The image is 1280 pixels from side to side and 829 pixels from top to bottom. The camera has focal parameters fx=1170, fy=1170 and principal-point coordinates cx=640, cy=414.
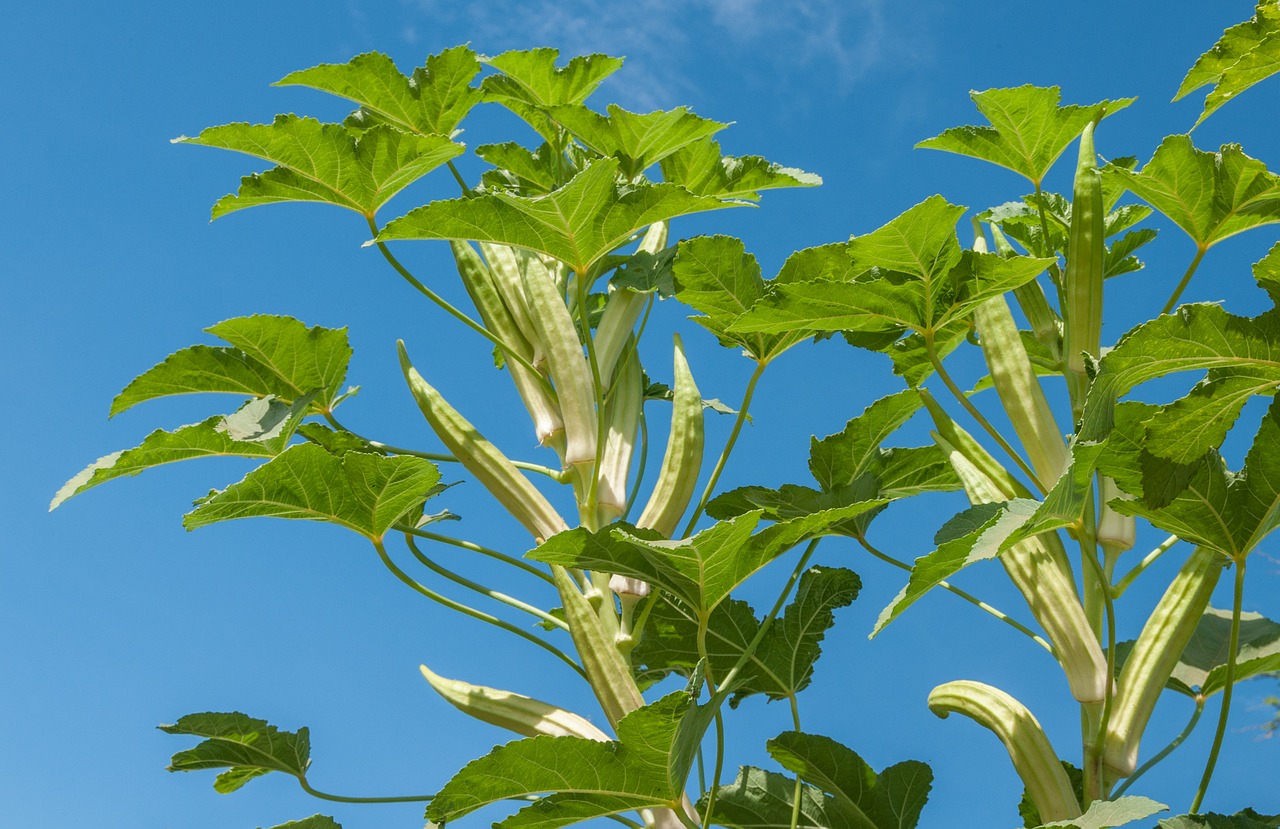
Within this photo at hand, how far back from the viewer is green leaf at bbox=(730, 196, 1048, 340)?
2059 millimetres

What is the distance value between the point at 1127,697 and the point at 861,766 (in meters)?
0.56

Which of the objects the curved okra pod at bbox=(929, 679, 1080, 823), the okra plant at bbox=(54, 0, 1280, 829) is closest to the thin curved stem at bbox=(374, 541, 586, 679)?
the okra plant at bbox=(54, 0, 1280, 829)

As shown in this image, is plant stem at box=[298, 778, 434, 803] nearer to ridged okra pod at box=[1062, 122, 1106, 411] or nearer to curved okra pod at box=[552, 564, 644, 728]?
curved okra pod at box=[552, 564, 644, 728]

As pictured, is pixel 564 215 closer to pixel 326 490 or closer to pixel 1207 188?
pixel 326 490

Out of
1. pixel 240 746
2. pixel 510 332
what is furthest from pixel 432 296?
pixel 240 746

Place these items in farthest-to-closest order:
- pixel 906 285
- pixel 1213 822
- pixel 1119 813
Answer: pixel 906 285, pixel 1213 822, pixel 1119 813

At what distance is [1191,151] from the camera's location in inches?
81.0

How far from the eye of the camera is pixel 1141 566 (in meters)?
2.13

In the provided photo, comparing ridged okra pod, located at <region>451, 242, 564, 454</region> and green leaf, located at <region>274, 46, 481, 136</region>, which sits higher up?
green leaf, located at <region>274, 46, 481, 136</region>

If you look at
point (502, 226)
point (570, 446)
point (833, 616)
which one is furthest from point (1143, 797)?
point (502, 226)

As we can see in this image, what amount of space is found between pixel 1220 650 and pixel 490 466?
1556mm

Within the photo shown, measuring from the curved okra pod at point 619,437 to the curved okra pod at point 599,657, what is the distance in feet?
0.74

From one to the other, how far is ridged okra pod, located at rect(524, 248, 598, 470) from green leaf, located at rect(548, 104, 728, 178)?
0.31m

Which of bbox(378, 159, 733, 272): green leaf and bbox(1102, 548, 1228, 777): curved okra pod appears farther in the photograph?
bbox(378, 159, 733, 272): green leaf
